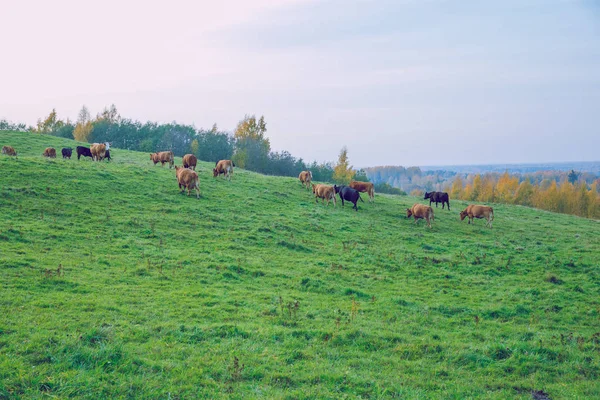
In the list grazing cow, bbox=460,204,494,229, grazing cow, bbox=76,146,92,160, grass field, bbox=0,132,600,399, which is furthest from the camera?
grazing cow, bbox=76,146,92,160

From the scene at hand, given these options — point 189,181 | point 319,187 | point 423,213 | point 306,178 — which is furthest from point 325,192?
point 189,181

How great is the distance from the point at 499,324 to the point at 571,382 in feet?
8.75

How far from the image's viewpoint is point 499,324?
9.85 meters

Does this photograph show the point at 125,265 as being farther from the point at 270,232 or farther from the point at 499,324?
the point at 499,324

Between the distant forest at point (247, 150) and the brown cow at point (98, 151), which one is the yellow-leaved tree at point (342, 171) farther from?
the brown cow at point (98, 151)

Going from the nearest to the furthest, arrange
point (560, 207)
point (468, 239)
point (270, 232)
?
point (270, 232)
point (468, 239)
point (560, 207)

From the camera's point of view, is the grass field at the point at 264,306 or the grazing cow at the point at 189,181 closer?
the grass field at the point at 264,306

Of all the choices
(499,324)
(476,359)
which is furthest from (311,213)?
(476,359)

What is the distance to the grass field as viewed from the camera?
6516 millimetres

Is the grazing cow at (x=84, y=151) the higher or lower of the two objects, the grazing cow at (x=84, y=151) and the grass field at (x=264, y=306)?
the higher

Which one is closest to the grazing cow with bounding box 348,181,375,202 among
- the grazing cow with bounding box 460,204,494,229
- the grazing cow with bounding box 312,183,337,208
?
the grazing cow with bounding box 312,183,337,208

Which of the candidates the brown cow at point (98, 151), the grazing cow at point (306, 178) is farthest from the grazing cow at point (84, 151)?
the grazing cow at point (306, 178)

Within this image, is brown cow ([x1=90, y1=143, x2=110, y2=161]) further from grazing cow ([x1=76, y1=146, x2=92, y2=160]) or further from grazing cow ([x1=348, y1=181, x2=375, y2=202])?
grazing cow ([x1=348, y1=181, x2=375, y2=202])

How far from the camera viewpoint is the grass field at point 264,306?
21.4 ft
